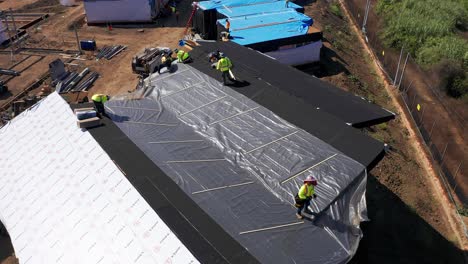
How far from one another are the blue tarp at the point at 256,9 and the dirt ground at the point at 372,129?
5611 mm

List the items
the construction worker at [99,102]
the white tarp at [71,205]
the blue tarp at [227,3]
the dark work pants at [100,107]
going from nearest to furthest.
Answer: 1. the white tarp at [71,205]
2. the construction worker at [99,102]
3. the dark work pants at [100,107]
4. the blue tarp at [227,3]

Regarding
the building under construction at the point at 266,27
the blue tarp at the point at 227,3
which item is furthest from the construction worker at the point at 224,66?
the blue tarp at the point at 227,3

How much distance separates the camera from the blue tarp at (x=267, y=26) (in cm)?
2906

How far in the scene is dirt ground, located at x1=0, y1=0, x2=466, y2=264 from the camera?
17734 mm

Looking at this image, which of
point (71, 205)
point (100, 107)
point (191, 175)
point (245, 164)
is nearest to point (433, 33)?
point (245, 164)

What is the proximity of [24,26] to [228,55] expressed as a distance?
2880cm

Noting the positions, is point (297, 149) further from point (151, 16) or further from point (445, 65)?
point (151, 16)

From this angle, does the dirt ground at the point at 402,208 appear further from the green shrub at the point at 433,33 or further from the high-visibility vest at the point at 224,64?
the high-visibility vest at the point at 224,64

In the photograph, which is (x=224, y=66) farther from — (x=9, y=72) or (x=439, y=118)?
(x=9, y=72)

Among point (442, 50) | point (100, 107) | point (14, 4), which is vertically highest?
point (100, 107)

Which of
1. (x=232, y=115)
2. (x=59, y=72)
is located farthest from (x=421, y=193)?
(x=59, y=72)

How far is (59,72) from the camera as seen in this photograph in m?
29.6

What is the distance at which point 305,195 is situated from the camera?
12.2m

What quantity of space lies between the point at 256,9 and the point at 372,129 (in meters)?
17.4
